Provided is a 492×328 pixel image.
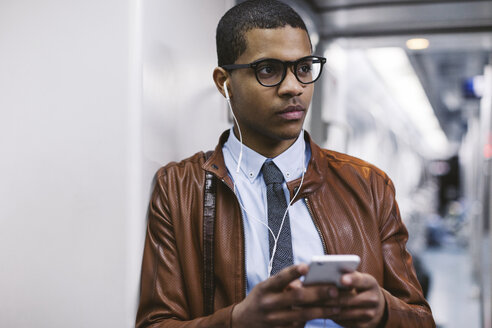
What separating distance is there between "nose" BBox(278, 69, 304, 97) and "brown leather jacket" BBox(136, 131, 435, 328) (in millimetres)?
260

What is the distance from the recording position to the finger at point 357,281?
107 centimetres

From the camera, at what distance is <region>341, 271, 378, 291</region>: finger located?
42.0 inches

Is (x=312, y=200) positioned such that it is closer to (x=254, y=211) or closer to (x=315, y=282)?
(x=254, y=211)

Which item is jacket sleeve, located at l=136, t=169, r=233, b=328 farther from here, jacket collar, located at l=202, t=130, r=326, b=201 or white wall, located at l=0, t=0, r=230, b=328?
jacket collar, located at l=202, t=130, r=326, b=201

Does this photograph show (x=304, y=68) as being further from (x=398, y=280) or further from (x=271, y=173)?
(x=398, y=280)

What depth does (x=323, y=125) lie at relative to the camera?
3.94m

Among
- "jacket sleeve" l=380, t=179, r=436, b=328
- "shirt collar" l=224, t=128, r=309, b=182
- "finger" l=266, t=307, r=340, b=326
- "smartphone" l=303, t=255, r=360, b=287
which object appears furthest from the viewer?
"shirt collar" l=224, t=128, r=309, b=182

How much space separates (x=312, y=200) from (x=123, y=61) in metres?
0.70

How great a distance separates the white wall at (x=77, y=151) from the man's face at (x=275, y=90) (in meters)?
0.31

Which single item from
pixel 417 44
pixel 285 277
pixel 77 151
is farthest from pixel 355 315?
pixel 417 44

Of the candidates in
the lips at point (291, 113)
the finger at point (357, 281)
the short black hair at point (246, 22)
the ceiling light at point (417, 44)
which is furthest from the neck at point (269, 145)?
the ceiling light at point (417, 44)

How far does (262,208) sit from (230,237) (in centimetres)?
13

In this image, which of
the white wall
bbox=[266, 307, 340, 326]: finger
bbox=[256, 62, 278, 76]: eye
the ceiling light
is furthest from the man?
the ceiling light

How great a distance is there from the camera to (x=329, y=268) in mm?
1037
